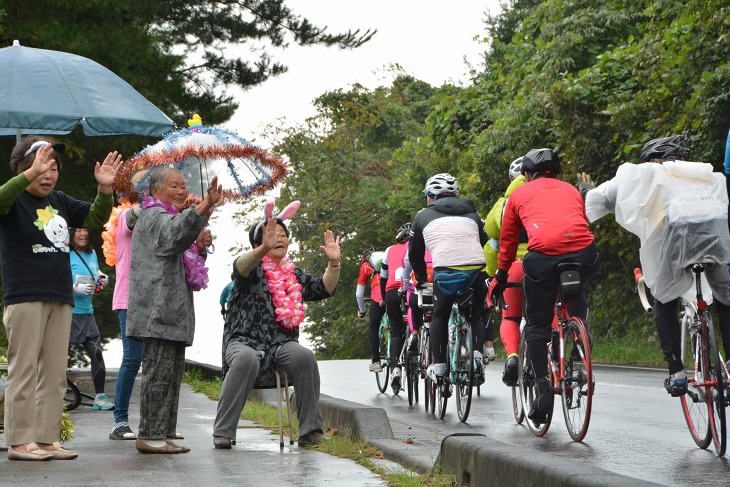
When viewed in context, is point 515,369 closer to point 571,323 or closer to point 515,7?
point 571,323

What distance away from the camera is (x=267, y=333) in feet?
29.1

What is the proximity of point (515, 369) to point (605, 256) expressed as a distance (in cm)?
1696

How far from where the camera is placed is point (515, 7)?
5622cm

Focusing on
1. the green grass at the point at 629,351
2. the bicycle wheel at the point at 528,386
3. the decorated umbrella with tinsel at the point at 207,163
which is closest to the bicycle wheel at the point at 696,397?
the bicycle wheel at the point at 528,386

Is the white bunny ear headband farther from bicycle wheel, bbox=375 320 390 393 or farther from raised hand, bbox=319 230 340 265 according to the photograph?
bicycle wheel, bbox=375 320 390 393

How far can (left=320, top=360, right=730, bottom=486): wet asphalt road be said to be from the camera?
291 inches

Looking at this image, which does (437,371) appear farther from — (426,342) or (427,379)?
(426,342)

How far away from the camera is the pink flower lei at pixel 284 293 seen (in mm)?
8891

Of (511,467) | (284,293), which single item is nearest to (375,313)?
(284,293)

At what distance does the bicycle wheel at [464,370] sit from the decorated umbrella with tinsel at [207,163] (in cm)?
210

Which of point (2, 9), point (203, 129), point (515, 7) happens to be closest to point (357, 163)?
point (515, 7)

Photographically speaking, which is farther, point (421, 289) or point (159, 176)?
point (421, 289)

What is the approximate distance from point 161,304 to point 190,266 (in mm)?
379

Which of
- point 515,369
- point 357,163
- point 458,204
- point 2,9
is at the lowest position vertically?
point 515,369
